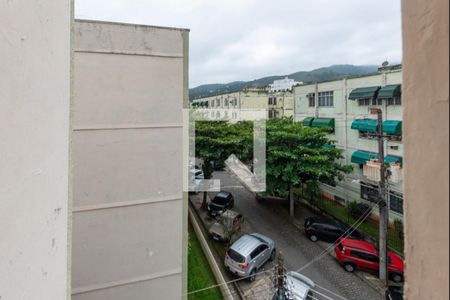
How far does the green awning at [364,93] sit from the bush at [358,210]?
174 inches

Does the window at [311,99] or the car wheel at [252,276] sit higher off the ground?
the window at [311,99]

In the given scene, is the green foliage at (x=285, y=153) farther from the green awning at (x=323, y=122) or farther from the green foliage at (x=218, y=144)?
the green awning at (x=323, y=122)

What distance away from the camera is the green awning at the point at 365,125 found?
1130 cm

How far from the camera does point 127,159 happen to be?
4.55 m

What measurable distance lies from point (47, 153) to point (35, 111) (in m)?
0.21

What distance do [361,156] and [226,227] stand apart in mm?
6573

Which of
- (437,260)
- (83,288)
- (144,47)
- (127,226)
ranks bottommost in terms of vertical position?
(83,288)

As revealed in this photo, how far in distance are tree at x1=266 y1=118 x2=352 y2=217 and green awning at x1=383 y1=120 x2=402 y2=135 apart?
1.86 meters

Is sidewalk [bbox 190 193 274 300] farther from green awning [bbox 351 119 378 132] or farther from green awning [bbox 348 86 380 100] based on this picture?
green awning [bbox 348 86 380 100]

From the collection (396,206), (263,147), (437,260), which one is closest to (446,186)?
(437,260)

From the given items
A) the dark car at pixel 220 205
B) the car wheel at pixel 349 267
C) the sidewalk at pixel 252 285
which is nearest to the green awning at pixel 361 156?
the car wheel at pixel 349 267

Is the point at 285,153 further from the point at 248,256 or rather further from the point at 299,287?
the point at 299,287

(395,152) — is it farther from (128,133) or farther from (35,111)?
(35,111)

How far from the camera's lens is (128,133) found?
4539mm
